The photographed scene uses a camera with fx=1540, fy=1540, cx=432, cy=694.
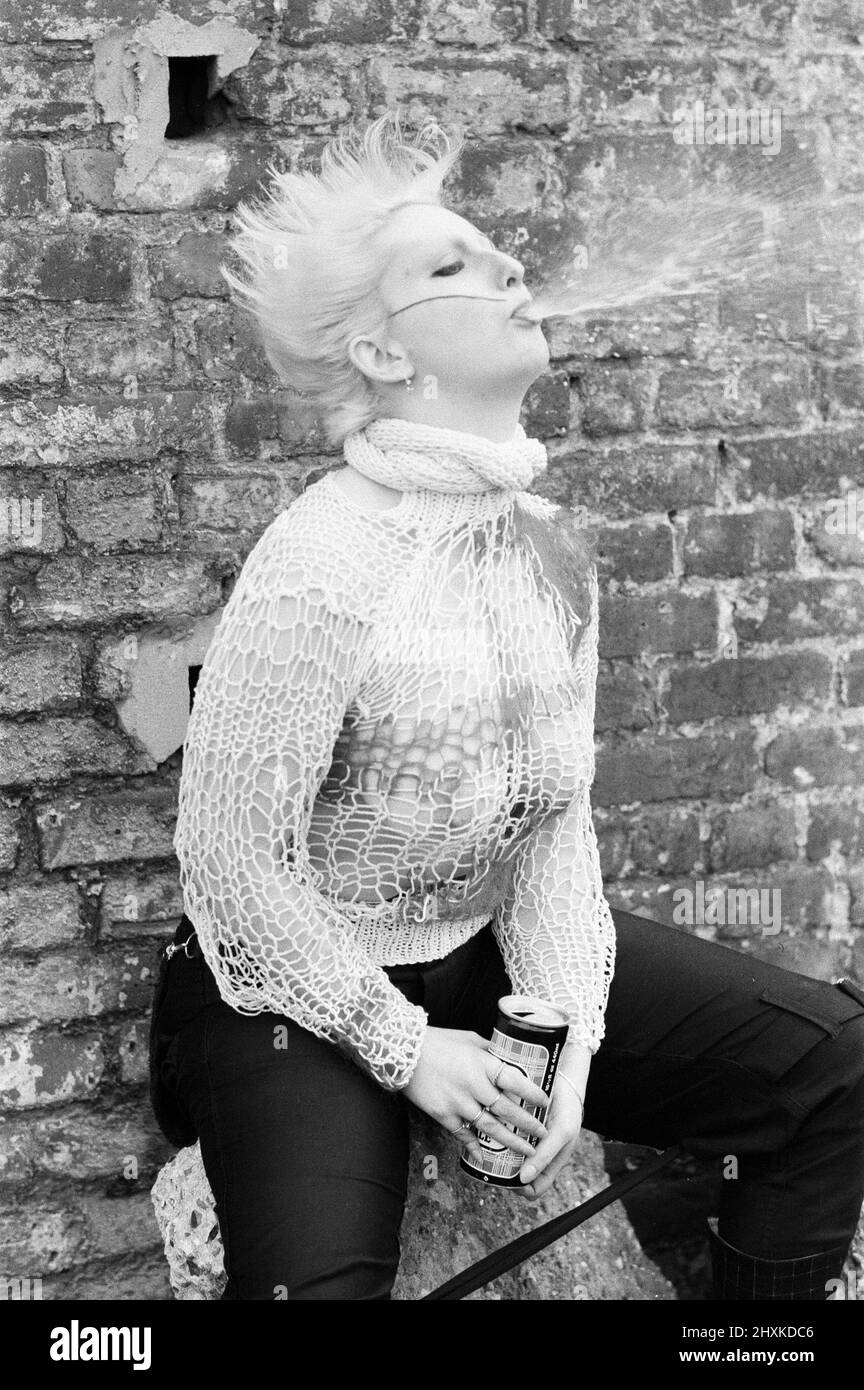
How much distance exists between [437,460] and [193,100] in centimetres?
110

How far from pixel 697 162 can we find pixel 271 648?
1592 millimetres

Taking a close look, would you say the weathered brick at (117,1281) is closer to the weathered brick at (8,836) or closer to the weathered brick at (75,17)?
the weathered brick at (8,836)

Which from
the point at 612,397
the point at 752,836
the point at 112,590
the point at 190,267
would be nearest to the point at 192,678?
the point at 112,590

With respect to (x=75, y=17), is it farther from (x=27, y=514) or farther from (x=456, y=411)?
(x=456, y=411)

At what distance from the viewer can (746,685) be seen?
123 inches

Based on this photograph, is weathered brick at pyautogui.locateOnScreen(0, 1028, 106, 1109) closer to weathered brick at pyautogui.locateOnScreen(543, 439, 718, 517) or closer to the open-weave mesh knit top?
the open-weave mesh knit top

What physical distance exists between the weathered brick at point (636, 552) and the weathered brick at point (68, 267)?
1023 millimetres

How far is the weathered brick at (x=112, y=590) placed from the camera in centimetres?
268

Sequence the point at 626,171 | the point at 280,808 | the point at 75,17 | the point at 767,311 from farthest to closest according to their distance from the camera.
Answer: the point at 767,311, the point at 626,171, the point at 75,17, the point at 280,808

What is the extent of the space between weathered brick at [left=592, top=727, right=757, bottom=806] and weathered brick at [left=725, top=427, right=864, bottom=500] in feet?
1.63

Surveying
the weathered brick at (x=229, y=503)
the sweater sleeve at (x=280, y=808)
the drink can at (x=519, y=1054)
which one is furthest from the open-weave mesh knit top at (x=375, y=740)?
the weathered brick at (x=229, y=503)

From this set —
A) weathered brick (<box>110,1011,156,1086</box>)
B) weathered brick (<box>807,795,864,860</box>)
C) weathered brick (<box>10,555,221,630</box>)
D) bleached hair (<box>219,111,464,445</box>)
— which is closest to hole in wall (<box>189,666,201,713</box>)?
weathered brick (<box>10,555,221,630</box>)
